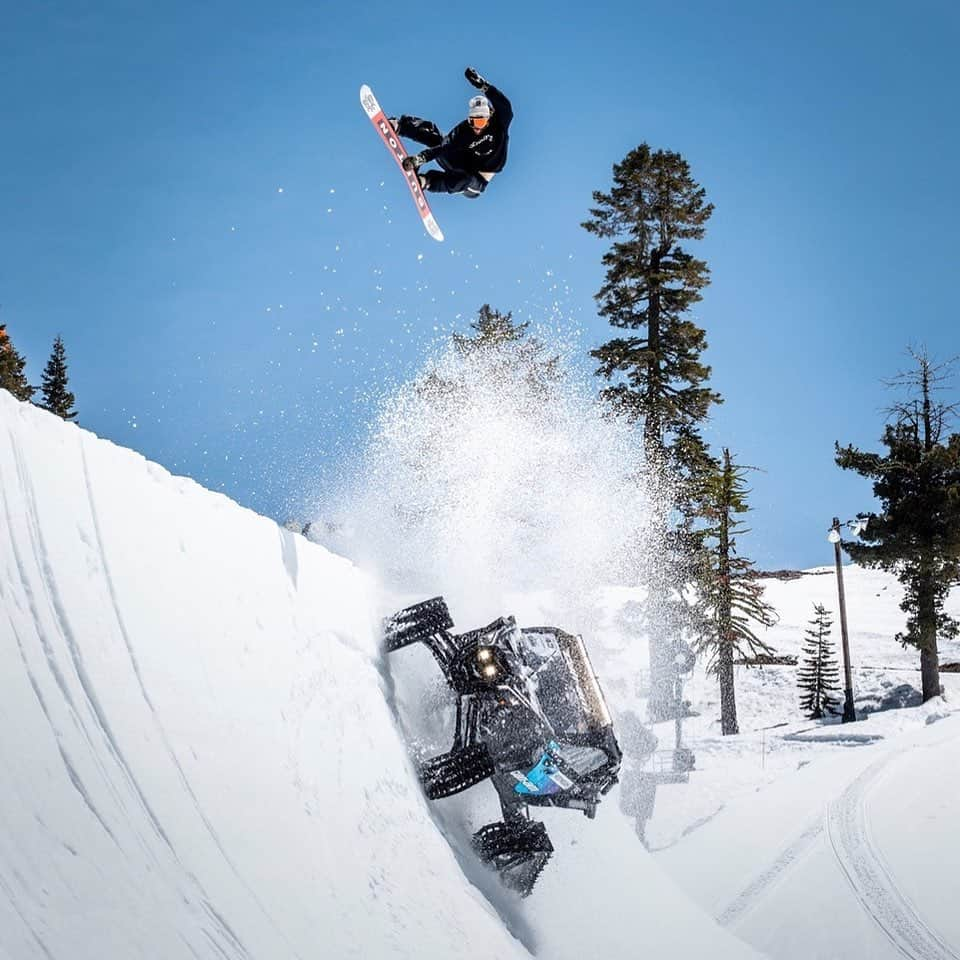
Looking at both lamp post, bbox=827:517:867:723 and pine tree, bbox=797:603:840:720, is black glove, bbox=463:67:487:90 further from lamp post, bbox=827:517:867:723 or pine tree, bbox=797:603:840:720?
pine tree, bbox=797:603:840:720

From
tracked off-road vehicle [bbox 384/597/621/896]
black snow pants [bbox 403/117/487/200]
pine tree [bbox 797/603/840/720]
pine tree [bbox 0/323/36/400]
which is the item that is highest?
pine tree [bbox 0/323/36/400]

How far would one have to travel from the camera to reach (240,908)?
291 cm

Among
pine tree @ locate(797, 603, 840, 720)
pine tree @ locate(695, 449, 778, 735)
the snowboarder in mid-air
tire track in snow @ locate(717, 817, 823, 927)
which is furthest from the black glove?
pine tree @ locate(797, 603, 840, 720)

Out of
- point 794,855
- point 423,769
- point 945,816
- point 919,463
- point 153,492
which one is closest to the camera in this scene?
point 153,492

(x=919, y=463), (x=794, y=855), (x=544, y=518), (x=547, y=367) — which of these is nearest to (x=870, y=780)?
(x=794, y=855)

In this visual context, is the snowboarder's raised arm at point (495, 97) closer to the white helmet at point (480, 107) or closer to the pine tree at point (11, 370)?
the white helmet at point (480, 107)

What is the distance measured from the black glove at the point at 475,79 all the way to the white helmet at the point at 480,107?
0.13 metres

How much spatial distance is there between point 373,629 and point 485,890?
215cm

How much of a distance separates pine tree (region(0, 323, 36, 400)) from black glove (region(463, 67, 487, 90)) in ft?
94.1

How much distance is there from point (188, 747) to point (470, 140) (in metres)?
6.44

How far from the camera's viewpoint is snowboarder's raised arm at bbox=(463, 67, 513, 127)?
7.00 metres

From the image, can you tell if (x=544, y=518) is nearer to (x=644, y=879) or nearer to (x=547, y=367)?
(x=547, y=367)

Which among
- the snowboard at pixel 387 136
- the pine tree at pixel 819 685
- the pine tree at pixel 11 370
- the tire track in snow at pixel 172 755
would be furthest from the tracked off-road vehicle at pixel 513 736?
the pine tree at pixel 11 370

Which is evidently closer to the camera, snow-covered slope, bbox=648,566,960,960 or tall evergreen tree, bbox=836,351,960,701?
snow-covered slope, bbox=648,566,960,960
